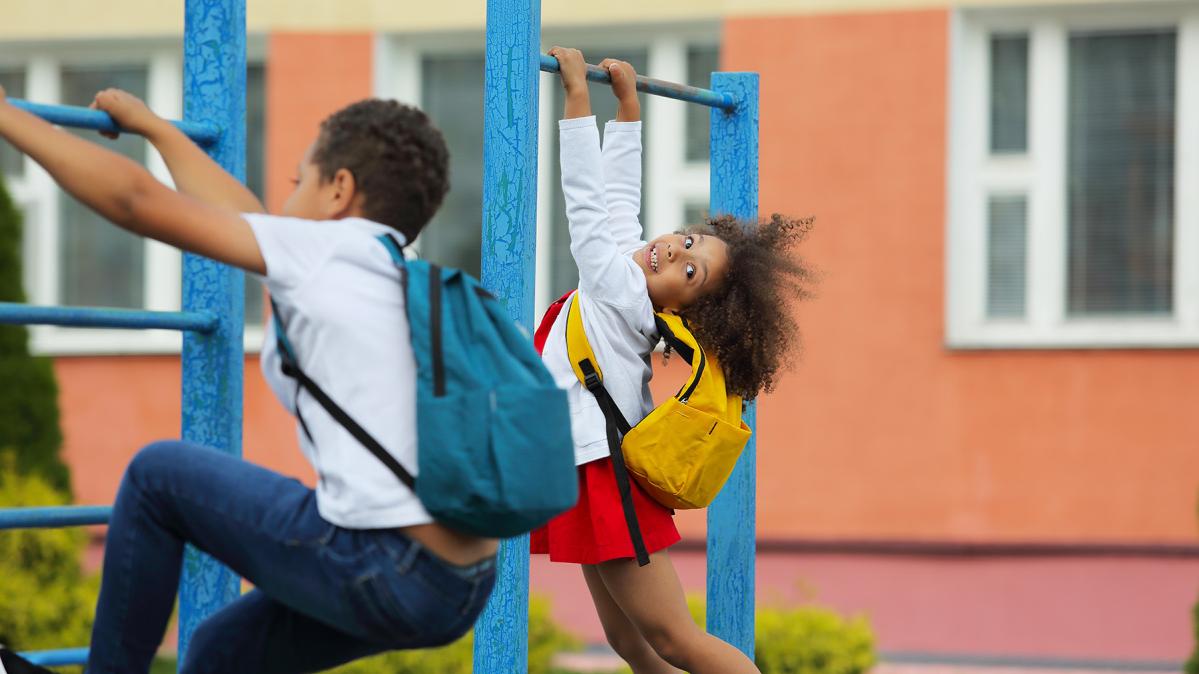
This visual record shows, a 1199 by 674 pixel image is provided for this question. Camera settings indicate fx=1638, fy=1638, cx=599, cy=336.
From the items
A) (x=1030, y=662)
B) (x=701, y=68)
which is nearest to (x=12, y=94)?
→ (x=701, y=68)

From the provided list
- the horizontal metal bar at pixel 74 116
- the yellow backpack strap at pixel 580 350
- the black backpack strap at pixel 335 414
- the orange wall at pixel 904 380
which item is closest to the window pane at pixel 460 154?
the orange wall at pixel 904 380

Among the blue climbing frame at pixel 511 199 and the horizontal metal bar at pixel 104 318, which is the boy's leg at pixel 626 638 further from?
the horizontal metal bar at pixel 104 318

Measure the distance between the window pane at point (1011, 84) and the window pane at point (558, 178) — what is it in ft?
5.60

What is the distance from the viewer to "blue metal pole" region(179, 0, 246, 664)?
334 cm

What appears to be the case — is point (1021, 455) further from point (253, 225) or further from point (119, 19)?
point (253, 225)

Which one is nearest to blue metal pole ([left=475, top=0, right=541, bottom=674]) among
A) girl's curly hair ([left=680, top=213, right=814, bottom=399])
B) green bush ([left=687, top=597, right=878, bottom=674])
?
girl's curly hair ([left=680, top=213, right=814, bottom=399])

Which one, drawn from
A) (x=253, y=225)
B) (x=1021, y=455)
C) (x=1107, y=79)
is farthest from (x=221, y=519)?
(x=1107, y=79)

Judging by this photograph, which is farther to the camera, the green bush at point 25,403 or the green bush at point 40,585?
the green bush at point 25,403

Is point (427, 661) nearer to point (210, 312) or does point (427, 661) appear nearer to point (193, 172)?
point (210, 312)

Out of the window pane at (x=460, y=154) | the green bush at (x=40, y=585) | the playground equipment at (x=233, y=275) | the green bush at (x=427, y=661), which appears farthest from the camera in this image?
the window pane at (x=460, y=154)

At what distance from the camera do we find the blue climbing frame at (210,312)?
3.33 meters

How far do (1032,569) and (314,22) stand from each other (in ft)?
14.7

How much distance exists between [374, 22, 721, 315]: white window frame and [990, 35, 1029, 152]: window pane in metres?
1.37

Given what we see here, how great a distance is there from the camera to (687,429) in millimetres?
3330
